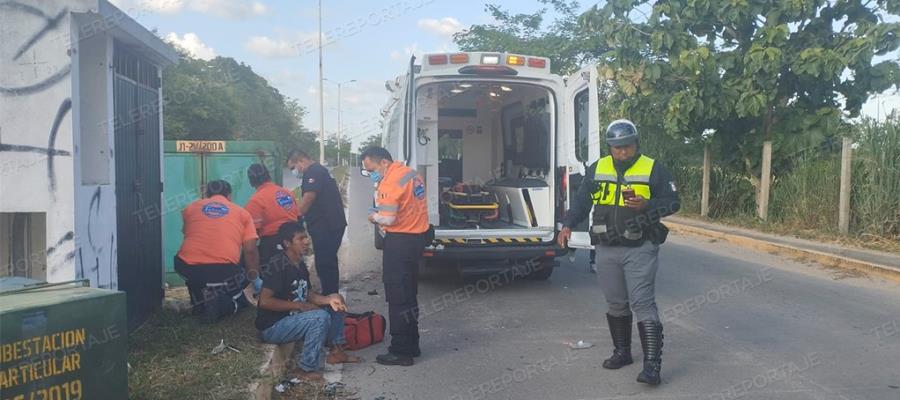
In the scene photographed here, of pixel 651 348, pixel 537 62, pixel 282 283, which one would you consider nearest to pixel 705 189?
pixel 537 62

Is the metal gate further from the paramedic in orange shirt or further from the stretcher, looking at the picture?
the stretcher

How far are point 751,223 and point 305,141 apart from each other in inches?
2511

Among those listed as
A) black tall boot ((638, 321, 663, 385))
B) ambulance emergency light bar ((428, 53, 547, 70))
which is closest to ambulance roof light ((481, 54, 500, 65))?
ambulance emergency light bar ((428, 53, 547, 70))

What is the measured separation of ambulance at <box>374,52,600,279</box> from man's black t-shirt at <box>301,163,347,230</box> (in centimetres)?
112

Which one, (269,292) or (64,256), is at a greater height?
(64,256)

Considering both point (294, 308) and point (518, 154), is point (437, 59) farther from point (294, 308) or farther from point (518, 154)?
point (294, 308)

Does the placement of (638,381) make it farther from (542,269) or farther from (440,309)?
(542,269)

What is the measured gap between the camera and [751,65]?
43.9 feet

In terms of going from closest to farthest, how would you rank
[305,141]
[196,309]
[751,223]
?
[196,309] → [751,223] → [305,141]

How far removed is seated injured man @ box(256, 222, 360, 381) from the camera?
5188 mm

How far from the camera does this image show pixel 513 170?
11062 millimetres

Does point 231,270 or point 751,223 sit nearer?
point 231,270

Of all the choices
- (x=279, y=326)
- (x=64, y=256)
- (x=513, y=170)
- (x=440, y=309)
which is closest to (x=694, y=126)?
(x=513, y=170)

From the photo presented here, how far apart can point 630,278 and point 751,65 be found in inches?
388
